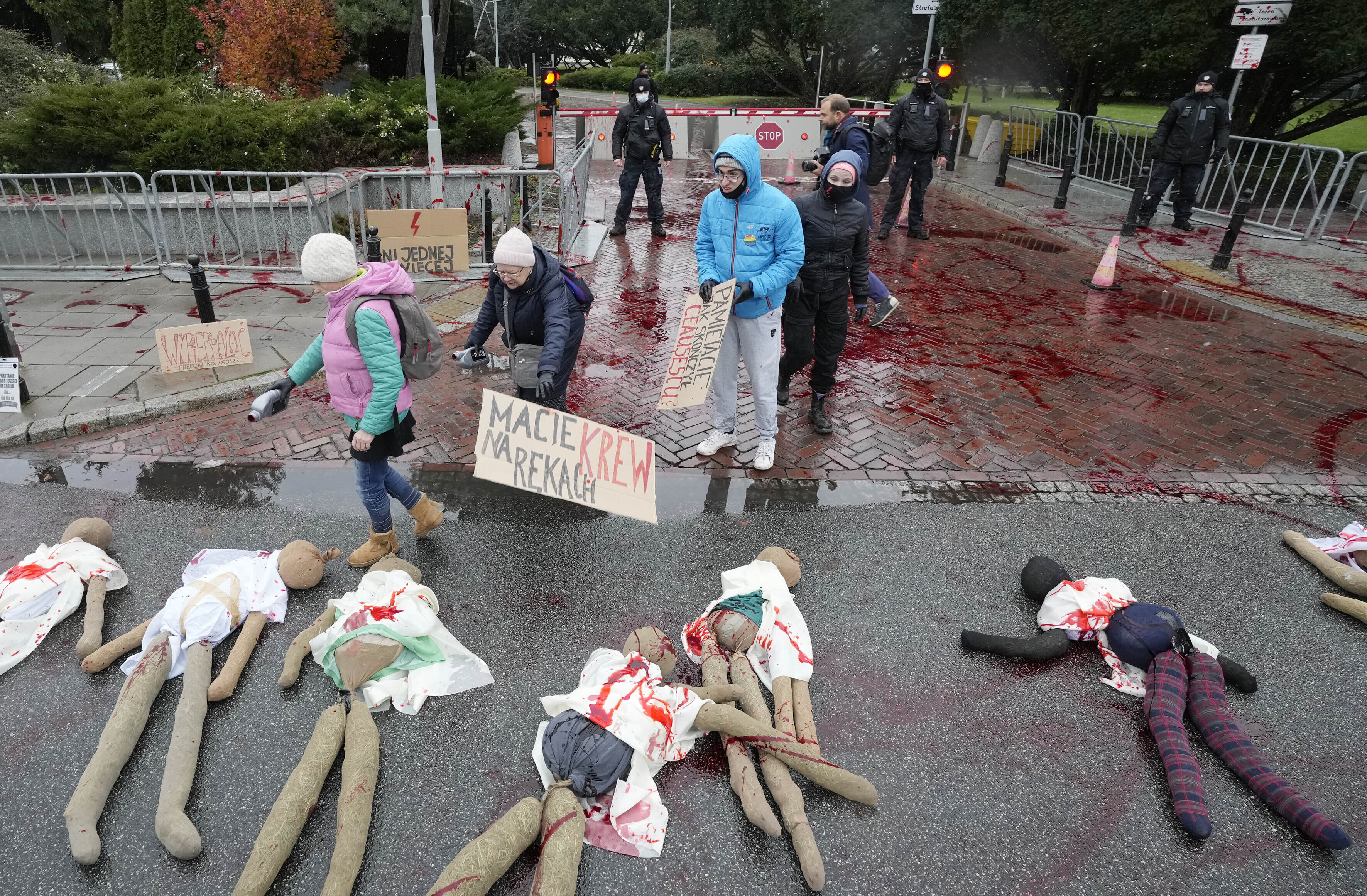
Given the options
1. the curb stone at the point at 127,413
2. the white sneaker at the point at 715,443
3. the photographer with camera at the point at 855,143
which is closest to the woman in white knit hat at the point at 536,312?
the white sneaker at the point at 715,443

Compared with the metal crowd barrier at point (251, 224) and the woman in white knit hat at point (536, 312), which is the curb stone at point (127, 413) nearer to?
the woman in white knit hat at point (536, 312)

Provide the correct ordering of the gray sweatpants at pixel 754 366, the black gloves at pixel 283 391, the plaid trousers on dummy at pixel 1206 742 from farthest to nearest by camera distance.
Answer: the gray sweatpants at pixel 754 366
the black gloves at pixel 283 391
the plaid trousers on dummy at pixel 1206 742

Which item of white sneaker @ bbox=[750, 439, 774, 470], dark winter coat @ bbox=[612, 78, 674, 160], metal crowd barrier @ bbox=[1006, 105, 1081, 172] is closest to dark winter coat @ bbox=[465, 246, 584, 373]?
white sneaker @ bbox=[750, 439, 774, 470]

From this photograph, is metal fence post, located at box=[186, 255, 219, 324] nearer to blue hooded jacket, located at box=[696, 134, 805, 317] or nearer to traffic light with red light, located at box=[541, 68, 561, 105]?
blue hooded jacket, located at box=[696, 134, 805, 317]

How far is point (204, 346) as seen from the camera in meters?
6.53

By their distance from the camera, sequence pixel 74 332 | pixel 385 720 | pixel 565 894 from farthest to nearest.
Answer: pixel 74 332 < pixel 385 720 < pixel 565 894

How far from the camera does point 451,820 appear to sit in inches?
118

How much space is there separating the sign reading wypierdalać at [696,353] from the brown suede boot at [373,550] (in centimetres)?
182

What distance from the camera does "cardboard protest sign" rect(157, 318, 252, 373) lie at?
638cm

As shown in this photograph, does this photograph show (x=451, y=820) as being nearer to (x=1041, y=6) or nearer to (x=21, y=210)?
(x=21, y=210)

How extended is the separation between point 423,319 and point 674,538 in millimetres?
1896

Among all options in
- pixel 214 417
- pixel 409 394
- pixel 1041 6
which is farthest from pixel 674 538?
pixel 1041 6

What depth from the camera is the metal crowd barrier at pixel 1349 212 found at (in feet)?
35.3

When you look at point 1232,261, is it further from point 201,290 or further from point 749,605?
point 201,290
